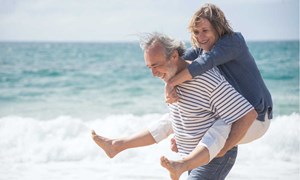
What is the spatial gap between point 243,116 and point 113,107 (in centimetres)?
1116

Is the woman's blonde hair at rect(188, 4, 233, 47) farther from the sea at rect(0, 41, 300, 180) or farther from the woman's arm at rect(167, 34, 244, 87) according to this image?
the sea at rect(0, 41, 300, 180)

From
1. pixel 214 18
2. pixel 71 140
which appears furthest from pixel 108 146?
pixel 71 140

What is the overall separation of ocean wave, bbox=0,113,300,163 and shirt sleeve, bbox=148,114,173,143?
4377 mm

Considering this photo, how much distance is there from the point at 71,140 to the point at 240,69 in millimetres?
5943

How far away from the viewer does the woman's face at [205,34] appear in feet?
10.2

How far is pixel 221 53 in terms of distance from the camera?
301 cm

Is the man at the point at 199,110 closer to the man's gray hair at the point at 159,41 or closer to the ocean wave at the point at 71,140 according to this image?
the man's gray hair at the point at 159,41

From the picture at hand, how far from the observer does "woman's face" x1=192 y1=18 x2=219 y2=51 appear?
3104 millimetres

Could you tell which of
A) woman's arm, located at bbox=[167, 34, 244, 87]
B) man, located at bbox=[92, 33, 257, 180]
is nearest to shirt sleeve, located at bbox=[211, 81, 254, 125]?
man, located at bbox=[92, 33, 257, 180]

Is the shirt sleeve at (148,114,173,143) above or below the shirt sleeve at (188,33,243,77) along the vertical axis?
below

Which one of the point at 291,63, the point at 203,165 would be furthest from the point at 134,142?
the point at 291,63

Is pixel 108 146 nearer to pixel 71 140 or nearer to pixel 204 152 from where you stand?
pixel 204 152

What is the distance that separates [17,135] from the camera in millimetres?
8969

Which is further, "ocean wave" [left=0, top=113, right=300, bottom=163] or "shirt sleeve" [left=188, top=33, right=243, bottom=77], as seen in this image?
"ocean wave" [left=0, top=113, right=300, bottom=163]
